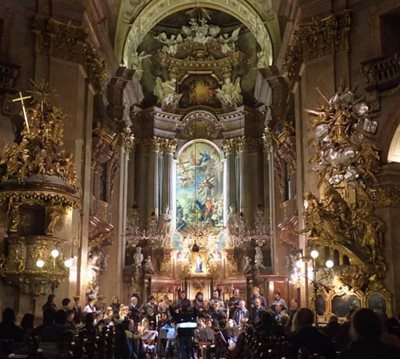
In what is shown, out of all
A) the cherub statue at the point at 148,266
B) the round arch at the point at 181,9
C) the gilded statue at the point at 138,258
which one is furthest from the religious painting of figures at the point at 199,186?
the round arch at the point at 181,9

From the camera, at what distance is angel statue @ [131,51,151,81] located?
2736cm

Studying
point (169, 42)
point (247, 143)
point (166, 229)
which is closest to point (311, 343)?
point (166, 229)

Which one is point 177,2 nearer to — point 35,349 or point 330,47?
point 330,47

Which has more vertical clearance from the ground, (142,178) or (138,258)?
(142,178)

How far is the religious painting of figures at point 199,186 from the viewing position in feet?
96.7

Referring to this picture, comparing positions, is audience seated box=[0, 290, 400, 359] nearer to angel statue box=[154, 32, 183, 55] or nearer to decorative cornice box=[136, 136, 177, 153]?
decorative cornice box=[136, 136, 177, 153]

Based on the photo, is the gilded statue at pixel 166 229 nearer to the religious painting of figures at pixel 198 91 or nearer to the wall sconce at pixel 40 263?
the religious painting of figures at pixel 198 91

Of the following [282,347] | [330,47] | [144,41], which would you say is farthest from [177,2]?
[282,347]

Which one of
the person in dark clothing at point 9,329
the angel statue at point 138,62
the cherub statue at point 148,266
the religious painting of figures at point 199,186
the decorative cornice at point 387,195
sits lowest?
the person in dark clothing at point 9,329

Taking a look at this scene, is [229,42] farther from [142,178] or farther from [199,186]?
[142,178]

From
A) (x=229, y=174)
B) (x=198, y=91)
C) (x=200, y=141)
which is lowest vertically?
(x=229, y=174)

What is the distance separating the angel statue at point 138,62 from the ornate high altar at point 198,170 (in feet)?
0.29

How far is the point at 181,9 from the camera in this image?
1136 inches

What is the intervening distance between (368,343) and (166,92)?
85.3ft
